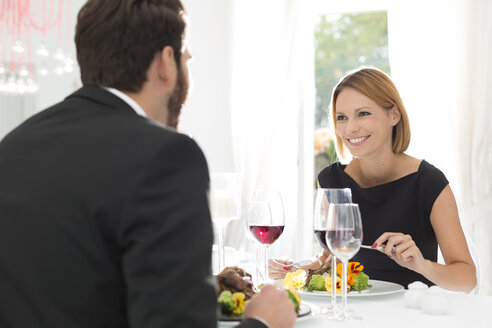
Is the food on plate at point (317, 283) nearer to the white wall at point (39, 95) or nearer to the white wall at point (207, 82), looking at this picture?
the white wall at point (207, 82)

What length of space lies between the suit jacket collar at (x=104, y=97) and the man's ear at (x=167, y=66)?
0.10m

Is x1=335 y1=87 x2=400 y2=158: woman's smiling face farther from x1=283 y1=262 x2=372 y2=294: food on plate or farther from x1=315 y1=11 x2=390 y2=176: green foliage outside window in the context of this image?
x1=315 y1=11 x2=390 y2=176: green foliage outside window

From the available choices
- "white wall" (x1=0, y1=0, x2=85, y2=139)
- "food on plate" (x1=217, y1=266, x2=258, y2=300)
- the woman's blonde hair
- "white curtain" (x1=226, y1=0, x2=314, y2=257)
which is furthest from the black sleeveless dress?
"white wall" (x1=0, y1=0, x2=85, y2=139)

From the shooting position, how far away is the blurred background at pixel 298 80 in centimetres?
392

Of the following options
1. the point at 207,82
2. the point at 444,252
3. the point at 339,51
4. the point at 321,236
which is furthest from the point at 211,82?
the point at 321,236

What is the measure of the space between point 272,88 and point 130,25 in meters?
3.57

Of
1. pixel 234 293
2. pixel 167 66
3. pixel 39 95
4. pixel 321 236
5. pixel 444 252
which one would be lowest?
pixel 444 252

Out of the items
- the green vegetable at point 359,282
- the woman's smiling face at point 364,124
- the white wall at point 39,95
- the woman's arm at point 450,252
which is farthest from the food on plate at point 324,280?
the white wall at point 39,95

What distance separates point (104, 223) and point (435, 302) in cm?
92

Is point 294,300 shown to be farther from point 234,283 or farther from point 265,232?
point 265,232

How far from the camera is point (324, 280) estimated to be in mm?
1730

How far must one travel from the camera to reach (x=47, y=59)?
4840 millimetres

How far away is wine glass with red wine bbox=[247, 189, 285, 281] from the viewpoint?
1.63 meters

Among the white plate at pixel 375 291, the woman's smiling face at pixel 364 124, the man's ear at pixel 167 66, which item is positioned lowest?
the white plate at pixel 375 291
